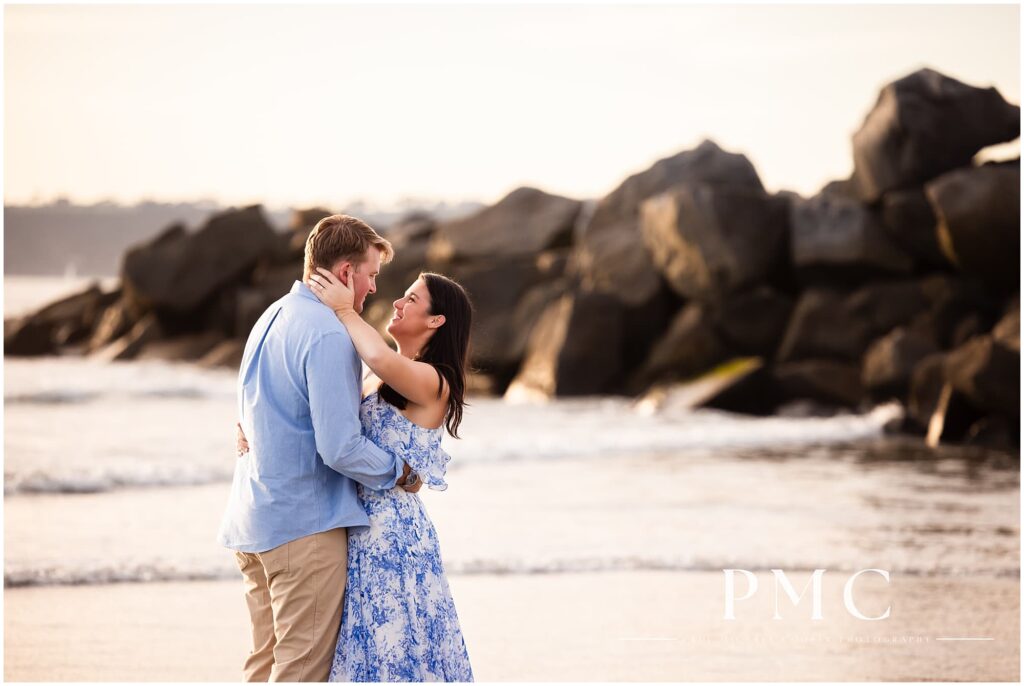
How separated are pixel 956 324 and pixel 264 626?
1547 cm

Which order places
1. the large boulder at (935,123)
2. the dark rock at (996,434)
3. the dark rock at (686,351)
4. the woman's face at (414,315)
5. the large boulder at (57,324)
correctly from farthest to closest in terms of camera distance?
the large boulder at (57,324)
the dark rock at (686,351)
the large boulder at (935,123)
the dark rock at (996,434)
the woman's face at (414,315)

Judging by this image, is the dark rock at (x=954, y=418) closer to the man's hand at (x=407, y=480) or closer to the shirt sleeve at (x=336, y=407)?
the man's hand at (x=407, y=480)

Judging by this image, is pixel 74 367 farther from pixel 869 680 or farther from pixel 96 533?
pixel 869 680

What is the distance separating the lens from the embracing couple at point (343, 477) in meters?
3.77

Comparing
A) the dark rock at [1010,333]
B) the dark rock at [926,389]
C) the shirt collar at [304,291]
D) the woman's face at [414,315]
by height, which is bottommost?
the dark rock at [926,389]

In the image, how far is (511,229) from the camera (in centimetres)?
2459

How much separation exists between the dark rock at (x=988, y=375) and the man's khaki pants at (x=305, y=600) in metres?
11.2

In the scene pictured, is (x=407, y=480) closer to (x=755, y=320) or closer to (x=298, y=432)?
(x=298, y=432)

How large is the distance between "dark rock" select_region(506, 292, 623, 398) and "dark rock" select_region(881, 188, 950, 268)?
14.6ft

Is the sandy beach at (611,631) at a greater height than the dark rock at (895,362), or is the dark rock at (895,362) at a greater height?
the sandy beach at (611,631)

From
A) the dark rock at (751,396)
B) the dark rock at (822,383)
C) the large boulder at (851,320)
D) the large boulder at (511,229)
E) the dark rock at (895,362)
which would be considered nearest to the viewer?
the dark rock at (895,362)

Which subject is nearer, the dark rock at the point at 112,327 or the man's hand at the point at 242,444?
the man's hand at the point at 242,444

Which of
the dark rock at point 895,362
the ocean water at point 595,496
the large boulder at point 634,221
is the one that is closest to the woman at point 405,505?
the ocean water at point 595,496

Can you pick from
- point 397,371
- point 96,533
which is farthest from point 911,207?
point 397,371
